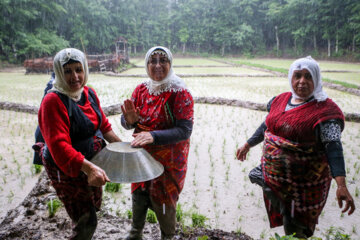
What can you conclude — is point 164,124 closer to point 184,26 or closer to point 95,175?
point 95,175

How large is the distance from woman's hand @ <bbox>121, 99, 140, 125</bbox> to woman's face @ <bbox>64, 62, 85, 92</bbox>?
1.05 ft

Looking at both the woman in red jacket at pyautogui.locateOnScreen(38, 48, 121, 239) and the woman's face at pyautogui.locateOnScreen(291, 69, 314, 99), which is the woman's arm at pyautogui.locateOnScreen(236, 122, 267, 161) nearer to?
the woman's face at pyautogui.locateOnScreen(291, 69, 314, 99)

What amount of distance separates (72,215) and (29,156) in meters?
2.88

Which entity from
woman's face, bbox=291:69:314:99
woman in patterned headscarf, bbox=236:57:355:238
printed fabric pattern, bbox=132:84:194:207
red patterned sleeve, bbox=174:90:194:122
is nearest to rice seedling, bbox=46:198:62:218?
printed fabric pattern, bbox=132:84:194:207

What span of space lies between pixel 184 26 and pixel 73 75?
134ft

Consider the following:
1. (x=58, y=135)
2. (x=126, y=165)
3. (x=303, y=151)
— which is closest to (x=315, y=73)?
(x=303, y=151)

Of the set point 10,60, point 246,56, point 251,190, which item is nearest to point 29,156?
point 251,190

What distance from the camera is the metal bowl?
1.28 m

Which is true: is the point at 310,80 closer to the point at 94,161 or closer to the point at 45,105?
the point at 94,161

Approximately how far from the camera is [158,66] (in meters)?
1.70

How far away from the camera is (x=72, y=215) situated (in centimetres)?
151

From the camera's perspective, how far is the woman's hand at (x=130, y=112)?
1.65m

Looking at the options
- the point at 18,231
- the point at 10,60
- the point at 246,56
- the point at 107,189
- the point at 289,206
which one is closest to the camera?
the point at 289,206

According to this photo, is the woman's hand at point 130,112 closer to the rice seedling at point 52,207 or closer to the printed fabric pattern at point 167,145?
the printed fabric pattern at point 167,145
